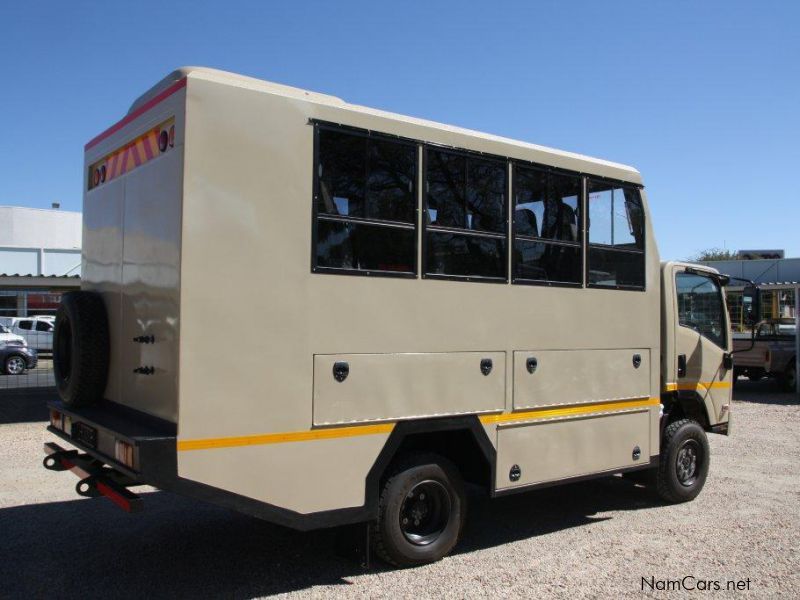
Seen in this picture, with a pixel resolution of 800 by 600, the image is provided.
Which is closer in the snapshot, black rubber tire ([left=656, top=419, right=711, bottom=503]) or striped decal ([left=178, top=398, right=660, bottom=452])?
striped decal ([left=178, top=398, right=660, bottom=452])

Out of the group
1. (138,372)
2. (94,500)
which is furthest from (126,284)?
(94,500)

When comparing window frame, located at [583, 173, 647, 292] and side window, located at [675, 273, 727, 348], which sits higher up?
window frame, located at [583, 173, 647, 292]

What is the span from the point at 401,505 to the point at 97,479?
209 cm

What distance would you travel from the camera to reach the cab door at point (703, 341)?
295 inches

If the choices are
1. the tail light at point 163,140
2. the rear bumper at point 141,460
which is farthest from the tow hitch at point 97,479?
the tail light at point 163,140

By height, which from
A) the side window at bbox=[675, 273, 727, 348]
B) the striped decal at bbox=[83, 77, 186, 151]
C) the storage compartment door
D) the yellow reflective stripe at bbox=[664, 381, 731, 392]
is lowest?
the yellow reflective stripe at bbox=[664, 381, 731, 392]

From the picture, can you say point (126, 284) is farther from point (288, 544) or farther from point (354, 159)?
point (288, 544)

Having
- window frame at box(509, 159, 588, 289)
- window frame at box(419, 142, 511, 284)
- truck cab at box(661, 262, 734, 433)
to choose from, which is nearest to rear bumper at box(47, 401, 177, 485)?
window frame at box(419, 142, 511, 284)

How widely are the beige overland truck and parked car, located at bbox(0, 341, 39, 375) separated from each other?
1732cm

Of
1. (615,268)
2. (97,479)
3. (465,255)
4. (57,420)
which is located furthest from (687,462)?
(57,420)

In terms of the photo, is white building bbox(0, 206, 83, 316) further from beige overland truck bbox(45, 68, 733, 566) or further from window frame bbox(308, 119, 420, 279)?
window frame bbox(308, 119, 420, 279)

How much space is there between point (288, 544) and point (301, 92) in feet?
11.5

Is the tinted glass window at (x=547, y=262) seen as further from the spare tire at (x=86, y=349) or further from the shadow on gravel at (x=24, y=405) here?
the shadow on gravel at (x=24, y=405)

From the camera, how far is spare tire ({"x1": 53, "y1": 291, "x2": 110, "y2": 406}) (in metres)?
5.30
